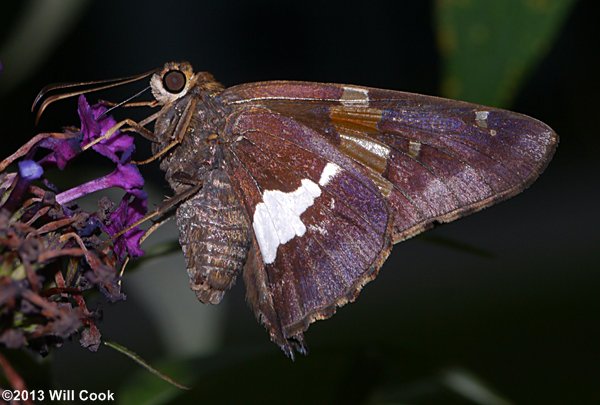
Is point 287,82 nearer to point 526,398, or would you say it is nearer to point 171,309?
point 171,309

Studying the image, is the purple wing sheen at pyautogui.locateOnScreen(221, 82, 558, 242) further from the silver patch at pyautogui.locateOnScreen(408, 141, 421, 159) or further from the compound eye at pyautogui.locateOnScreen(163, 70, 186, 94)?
the compound eye at pyautogui.locateOnScreen(163, 70, 186, 94)

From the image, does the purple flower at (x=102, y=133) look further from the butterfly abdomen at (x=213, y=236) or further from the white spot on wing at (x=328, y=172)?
the white spot on wing at (x=328, y=172)

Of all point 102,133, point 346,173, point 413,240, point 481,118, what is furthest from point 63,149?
point 413,240

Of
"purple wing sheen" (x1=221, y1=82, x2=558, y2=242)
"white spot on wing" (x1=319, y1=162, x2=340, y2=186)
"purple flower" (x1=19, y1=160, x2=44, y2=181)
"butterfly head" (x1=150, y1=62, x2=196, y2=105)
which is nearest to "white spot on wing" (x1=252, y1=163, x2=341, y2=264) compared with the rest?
"white spot on wing" (x1=319, y1=162, x2=340, y2=186)

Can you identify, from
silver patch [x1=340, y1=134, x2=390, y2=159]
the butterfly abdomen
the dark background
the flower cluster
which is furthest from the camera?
the dark background

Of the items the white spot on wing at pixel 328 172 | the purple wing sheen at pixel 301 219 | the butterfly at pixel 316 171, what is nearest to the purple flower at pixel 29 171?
the butterfly at pixel 316 171

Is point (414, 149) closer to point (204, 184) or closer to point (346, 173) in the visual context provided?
point (346, 173)
